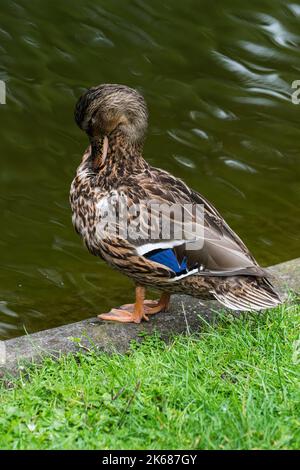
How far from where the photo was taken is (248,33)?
9.48 meters

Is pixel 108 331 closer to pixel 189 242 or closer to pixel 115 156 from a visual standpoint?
pixel 189 242

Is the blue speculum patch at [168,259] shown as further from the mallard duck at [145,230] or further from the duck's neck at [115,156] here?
the duck's neck at [115,156]

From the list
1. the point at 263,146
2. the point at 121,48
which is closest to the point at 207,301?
the point at 263,146

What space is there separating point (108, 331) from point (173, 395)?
41.7 inches

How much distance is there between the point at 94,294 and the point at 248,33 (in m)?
4.08

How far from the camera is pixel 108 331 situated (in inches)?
196

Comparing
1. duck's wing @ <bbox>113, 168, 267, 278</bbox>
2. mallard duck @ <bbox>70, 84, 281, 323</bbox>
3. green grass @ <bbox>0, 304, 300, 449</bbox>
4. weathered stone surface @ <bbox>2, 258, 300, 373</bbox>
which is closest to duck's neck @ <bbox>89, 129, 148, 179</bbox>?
mallard duck @ <bbox>70, 84, 281, 323</bbox>

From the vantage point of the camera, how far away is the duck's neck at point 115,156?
202 inches

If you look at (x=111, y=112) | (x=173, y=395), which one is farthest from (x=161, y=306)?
(x=173, y=395)

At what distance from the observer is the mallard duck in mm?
4793

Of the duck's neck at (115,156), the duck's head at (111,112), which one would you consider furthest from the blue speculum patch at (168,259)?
the duck's head at (111,112)

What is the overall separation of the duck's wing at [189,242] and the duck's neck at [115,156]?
0.69 ft

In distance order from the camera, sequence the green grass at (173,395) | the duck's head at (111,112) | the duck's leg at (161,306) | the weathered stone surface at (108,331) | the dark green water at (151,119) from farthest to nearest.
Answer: the dark green water at (151,119)
the duck's leg at (161,306)
the duck's head at (111,112)
the weathered stone surface at (108,331)
the green grass at (173,395)
